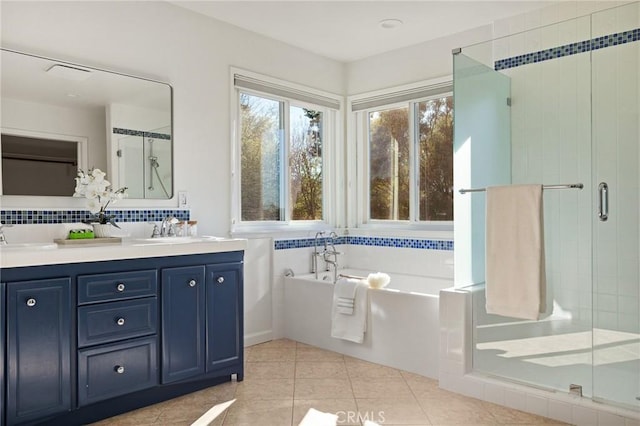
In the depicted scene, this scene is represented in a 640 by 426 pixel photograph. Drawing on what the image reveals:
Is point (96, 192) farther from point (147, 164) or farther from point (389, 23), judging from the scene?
point (389, 23)

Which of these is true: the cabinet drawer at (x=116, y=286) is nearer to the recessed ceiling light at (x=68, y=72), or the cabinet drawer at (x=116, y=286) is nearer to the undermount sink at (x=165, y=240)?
the undermount sink at (x=165, y=240)

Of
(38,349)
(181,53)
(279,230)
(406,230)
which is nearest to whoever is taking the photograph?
(38,349)

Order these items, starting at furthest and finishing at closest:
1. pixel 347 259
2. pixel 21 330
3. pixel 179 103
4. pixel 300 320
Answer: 1. pixel 347 259
2. pixel 300 320
3. pixel 179 103
4. pixel 21 330

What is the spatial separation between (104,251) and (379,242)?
257cm

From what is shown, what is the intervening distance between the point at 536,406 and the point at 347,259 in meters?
2.37

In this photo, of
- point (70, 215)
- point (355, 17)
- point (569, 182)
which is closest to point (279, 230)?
point (70, 215)

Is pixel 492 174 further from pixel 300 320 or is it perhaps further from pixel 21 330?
pixel 21 330

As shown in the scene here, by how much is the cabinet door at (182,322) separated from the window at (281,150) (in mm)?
1112

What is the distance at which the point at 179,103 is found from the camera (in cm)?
339

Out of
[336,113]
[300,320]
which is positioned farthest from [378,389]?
[336,113]

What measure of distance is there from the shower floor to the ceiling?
219cm

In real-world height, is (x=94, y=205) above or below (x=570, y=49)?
below

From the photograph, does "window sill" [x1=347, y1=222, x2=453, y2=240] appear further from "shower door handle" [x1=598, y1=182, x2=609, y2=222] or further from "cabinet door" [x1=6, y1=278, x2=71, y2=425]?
"cabinet door" [x1=6, y1=278, x2=71, y2=425]

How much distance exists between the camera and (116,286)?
2.53 m
